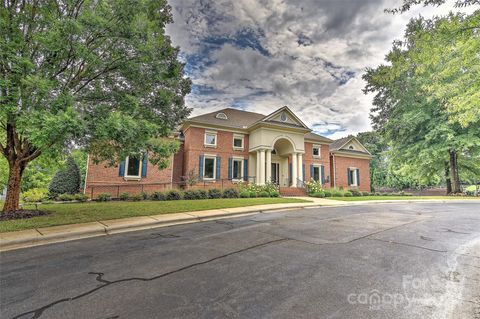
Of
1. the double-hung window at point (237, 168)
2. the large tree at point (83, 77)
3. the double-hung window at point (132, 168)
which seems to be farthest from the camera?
the double-hung window at point (237, 168)

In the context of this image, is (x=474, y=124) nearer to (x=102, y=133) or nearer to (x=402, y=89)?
(x=402, y=89)

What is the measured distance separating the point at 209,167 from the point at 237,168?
9.02ft

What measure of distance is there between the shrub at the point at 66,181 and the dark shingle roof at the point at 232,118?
8987mm

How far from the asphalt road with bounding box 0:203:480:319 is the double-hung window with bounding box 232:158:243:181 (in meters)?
15.3

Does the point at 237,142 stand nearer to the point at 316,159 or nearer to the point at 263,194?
the point at 263,194

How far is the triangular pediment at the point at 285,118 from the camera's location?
2089cm

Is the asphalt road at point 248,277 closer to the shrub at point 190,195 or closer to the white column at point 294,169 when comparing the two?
the shrub at point 190,195

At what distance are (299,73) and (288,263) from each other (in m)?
16.5

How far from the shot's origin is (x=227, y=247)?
486cm

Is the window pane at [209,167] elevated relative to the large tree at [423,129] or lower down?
lower down

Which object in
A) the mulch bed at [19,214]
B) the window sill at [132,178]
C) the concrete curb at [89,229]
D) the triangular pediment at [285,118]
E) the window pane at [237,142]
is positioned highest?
the triangular pediment at [285,118]

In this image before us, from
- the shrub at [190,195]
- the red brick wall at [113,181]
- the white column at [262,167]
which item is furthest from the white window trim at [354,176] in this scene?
the red brick wall at [113,181]

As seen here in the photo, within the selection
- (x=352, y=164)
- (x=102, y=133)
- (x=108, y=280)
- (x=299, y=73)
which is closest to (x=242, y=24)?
(x=299, y=73)

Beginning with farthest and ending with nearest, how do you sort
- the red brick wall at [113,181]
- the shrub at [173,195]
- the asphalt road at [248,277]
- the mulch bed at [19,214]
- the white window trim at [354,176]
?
1. the white window trim at [354,176]
2. the red brick wall at [113,181]
3. the shrub at [173,195]
4. the mulch bed at [19,214]
5. the asphalt road at [248,277]
